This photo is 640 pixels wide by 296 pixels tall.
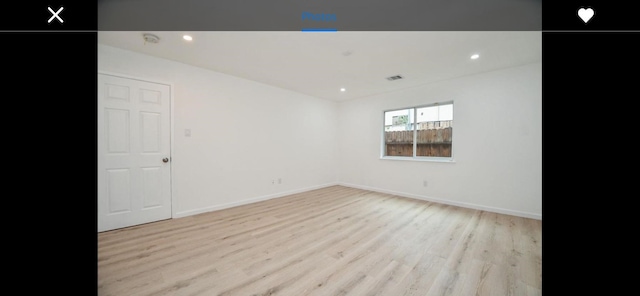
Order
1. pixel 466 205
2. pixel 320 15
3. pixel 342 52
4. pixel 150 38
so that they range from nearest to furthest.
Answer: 1. pixel 320 15
2. pixel 150 38
3. pixel 342 52
4. pixel 466 205

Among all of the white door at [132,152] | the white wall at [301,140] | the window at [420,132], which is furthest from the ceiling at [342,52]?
the window at [420,132]

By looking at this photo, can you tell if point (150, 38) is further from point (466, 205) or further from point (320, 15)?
point (466, 205)

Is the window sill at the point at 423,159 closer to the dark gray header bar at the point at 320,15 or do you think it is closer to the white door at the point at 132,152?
the dark gray header bar at the point at 320,15

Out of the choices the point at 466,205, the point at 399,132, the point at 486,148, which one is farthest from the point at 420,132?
the point at 466,205

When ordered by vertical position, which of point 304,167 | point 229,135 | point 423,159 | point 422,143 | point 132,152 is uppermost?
point 229,135

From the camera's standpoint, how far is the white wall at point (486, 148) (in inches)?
123

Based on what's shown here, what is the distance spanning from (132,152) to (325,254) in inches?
115

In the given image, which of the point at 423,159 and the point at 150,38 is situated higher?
the point at 150,38
